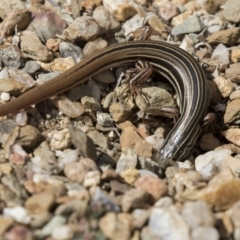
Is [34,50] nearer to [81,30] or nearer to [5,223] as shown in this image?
[81,30]

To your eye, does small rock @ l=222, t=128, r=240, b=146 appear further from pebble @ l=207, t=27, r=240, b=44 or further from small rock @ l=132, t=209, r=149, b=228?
small rock @ l=132, t=209, r=149, b=228

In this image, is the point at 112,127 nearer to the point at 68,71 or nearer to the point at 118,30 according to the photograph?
the point at 68,71

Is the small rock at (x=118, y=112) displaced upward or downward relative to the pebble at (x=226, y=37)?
downward

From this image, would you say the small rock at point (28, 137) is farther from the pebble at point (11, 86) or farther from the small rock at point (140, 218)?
the small rock at point (140, 218)

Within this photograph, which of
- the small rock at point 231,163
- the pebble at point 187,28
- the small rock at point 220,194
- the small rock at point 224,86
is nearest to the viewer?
the small rock at point 220,194

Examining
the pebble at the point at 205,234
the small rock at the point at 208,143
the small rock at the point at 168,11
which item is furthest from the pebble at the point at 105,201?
the small rock at the point at 168,11

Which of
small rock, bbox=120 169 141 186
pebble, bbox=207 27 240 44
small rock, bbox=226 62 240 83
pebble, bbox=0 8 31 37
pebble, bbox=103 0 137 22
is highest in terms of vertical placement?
pebble, bbox=0 8 31 37

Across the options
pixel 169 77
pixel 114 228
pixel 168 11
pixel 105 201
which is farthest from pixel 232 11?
pixel 114 228

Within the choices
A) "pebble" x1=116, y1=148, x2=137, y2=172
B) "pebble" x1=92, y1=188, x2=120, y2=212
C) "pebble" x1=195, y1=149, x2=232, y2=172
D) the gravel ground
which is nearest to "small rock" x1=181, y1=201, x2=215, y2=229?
the gravel ground

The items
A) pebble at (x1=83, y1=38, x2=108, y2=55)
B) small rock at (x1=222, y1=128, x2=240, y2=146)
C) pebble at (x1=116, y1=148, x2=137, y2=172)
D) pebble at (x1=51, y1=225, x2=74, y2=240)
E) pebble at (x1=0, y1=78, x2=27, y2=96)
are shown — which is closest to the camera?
pebble at (x1=51, y1=225, x2=74, y2=240)
